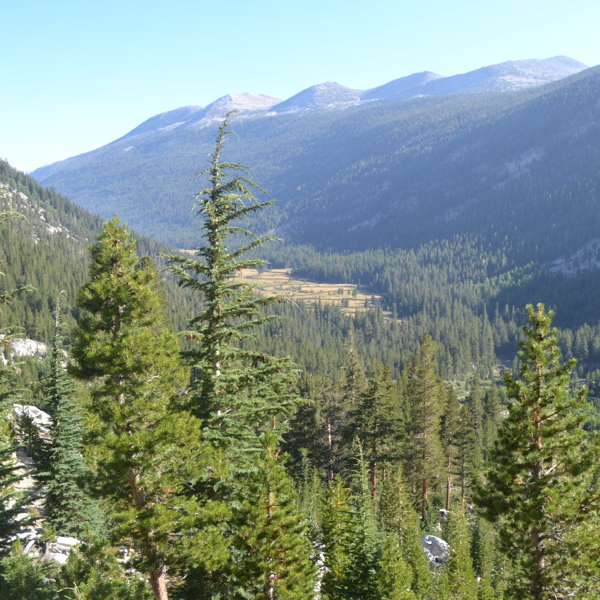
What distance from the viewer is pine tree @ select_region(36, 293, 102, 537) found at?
1109 inches

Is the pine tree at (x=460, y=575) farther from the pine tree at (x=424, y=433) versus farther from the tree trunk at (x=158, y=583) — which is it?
the tree trunk at (x=158, y=583)

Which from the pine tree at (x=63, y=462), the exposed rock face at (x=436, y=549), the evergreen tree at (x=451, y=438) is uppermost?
the pine tree at (x=63, y=462)

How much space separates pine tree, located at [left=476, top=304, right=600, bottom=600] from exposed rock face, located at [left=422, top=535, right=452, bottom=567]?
29.0 metres

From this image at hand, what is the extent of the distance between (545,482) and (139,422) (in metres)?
11.7

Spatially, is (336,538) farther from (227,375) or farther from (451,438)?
(451,438)

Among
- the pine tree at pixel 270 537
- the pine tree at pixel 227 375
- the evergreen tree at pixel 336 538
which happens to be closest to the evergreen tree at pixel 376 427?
the evergreen tree at pixel 336 538

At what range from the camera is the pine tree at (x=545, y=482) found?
15195 millimetres

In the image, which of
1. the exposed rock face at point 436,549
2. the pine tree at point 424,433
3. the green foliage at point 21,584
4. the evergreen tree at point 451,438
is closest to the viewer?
the green foliage at point 21,584

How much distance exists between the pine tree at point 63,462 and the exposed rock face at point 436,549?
26308mm

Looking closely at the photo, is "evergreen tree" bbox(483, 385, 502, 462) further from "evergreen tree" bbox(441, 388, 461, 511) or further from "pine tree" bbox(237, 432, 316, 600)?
"pine tree" bbox(237, 432, 316, 600)

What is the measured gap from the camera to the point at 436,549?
4297 centimetres

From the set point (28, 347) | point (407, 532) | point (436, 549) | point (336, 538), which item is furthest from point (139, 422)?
point (28, 347)

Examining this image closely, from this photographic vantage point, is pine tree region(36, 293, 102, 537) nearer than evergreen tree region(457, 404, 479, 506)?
Yes

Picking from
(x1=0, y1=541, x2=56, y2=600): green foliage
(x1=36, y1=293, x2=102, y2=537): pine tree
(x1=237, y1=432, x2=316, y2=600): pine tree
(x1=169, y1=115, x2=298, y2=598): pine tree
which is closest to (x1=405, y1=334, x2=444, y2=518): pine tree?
(x1=36, y1=293, x2=102, y2=537): pine tree
